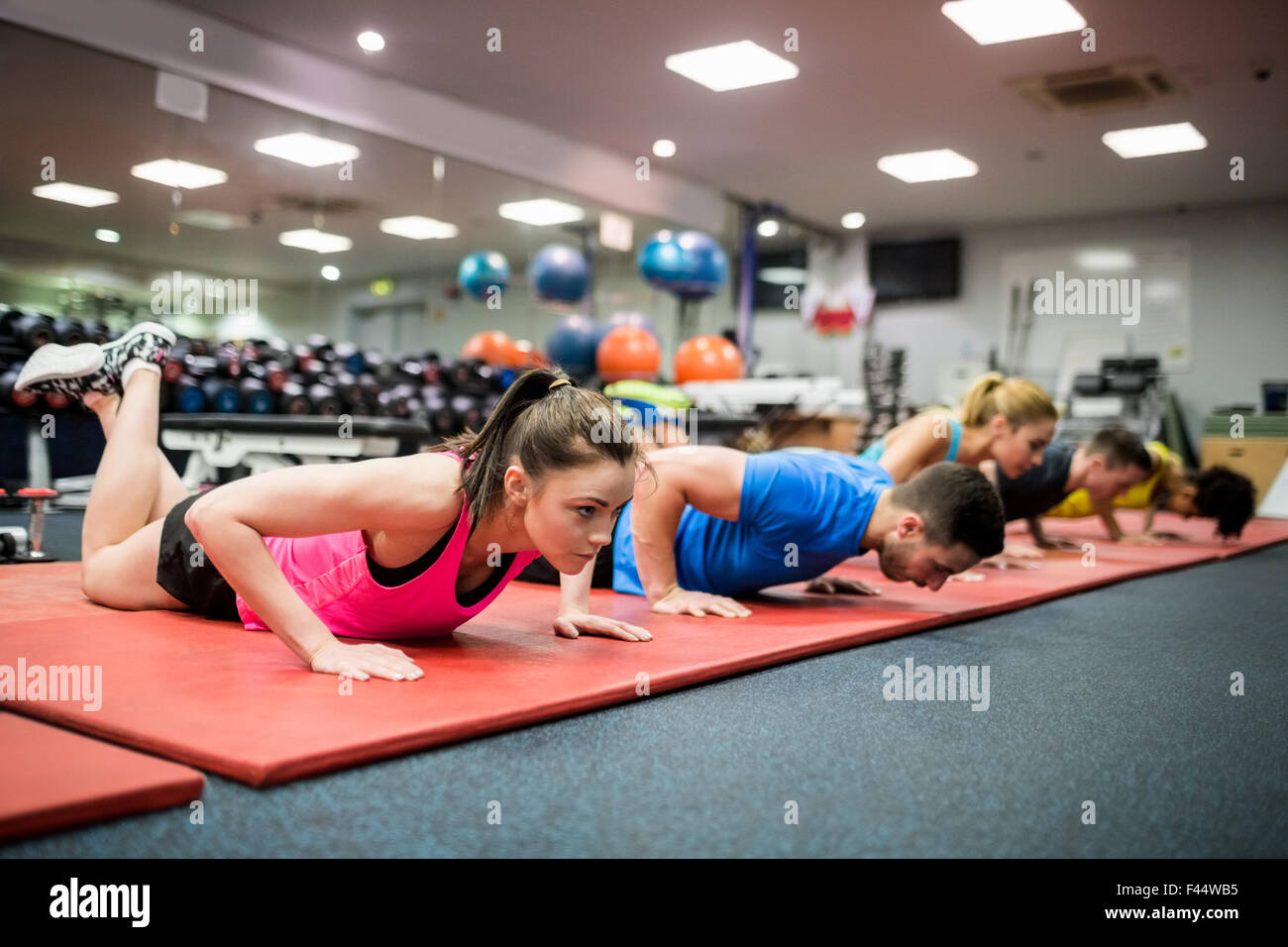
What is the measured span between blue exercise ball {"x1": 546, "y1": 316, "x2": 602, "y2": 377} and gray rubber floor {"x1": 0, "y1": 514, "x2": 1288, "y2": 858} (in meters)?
5.97

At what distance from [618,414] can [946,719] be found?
706 mm

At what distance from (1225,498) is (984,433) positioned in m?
2.32

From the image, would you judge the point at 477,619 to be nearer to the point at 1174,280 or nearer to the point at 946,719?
the point at 946,719

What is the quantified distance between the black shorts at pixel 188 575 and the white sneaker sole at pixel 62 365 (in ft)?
1.63

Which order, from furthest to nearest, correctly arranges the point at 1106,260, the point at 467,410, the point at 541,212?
the point at 1106,260
the point at 541,212
the point at 467,410

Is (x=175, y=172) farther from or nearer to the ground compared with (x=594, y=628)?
farther from the ground

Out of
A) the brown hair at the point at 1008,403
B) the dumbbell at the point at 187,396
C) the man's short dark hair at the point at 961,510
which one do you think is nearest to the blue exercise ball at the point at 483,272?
the dumbbell at the point at 187,396

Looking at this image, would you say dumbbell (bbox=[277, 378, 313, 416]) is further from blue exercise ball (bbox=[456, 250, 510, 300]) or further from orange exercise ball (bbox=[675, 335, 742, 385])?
orange exercise ball (bbox=[675, 335, 742, 385])

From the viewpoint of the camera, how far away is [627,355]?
7.43 meters

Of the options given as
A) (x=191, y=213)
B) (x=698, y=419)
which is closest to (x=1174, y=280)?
(x=698, y=419)

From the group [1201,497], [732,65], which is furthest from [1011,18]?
[1201,497]

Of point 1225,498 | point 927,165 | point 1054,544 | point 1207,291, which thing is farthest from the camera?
point 1207,291

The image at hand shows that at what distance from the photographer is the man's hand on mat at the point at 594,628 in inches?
77.9

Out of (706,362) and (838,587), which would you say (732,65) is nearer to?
(706,362)
